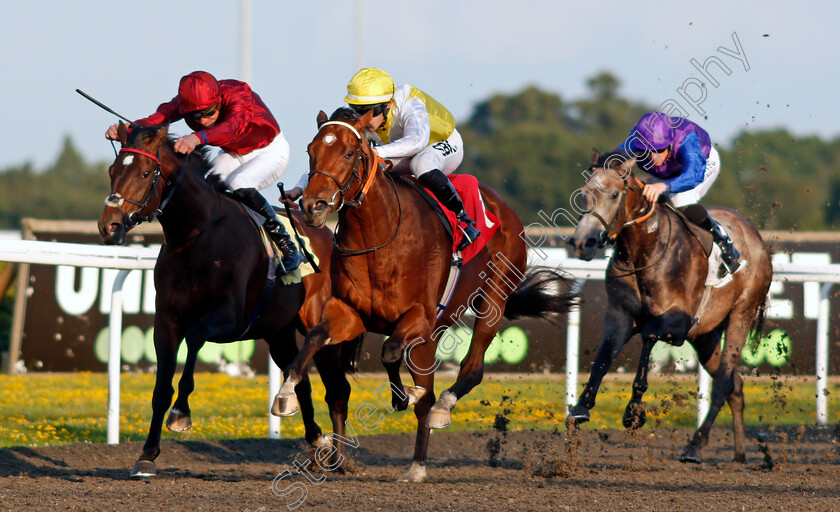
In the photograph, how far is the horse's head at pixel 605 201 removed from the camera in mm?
5055

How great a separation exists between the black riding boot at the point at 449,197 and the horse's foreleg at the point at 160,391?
136cm

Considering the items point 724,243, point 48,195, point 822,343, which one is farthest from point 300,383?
point 48,195

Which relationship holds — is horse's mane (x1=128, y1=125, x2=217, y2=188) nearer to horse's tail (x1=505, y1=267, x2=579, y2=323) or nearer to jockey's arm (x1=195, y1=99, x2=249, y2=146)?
jockey's arm (x1=195, y1=99, x2=249, y2=146)

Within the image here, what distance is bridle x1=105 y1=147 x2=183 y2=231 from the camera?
4461 millimetres

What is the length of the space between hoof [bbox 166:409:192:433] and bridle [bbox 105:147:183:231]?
821 millimetres

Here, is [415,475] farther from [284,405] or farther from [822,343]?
[822,343]

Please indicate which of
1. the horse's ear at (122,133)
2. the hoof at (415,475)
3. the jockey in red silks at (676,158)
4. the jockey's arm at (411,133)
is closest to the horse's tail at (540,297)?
the jockey in red silks at (676,158)

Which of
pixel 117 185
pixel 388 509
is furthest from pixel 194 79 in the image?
pixel 388 509

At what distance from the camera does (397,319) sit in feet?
14.7

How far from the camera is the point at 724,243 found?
19.3ft

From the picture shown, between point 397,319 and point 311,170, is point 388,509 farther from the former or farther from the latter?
point 311,170

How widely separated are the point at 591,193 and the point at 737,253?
1.29 meters

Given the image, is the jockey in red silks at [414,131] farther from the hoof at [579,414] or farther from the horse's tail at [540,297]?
the hoof at [579,414]

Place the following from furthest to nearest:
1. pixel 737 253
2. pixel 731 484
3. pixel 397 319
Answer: pixel 737 253 < pixel 731 484 < pixel 397 319
